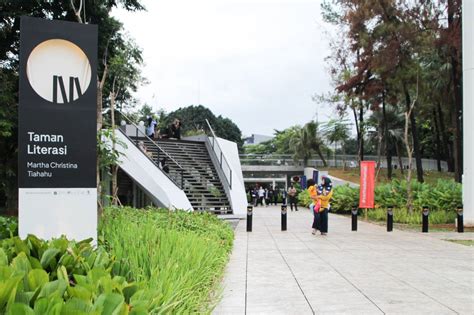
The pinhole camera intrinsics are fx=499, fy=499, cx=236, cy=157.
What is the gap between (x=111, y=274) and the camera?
11.8 ft

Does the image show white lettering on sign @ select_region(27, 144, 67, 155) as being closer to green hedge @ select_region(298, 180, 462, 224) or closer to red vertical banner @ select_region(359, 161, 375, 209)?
red vertical banner @ select_region(359, 161, 375, 209)

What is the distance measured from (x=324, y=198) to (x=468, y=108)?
20.4 ft

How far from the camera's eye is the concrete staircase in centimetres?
2055

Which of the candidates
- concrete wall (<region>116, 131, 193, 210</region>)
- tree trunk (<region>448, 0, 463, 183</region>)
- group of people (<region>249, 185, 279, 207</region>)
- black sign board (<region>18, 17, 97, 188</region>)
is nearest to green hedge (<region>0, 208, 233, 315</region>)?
black sign board (<region>18, 17, 97, 188</region>)

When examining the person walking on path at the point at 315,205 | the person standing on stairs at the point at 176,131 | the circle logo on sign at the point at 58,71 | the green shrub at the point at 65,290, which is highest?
the person standing on stairs at the point at 176,131

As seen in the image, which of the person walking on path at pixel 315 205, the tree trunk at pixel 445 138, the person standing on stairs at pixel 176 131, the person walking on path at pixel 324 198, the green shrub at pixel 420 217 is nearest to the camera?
the person walking on path at pixel 324 198

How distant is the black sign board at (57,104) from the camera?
16.8 feet

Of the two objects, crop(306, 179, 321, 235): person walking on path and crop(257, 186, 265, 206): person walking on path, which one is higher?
crop(306, 179, 321, 235): person walking on path

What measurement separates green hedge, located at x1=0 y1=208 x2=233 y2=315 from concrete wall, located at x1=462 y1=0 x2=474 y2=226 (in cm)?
1089

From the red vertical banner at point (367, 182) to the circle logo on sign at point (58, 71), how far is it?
14.7 metres

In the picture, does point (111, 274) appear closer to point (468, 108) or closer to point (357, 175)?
point (468, 108)

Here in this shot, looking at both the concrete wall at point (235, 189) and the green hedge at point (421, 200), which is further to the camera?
the concrete wall at point (235, 189)

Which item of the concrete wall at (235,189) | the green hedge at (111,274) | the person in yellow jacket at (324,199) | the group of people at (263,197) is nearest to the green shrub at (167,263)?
the green hedge at (111,274)

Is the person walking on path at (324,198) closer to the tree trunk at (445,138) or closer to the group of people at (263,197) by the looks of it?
the group of people at (263,197)
